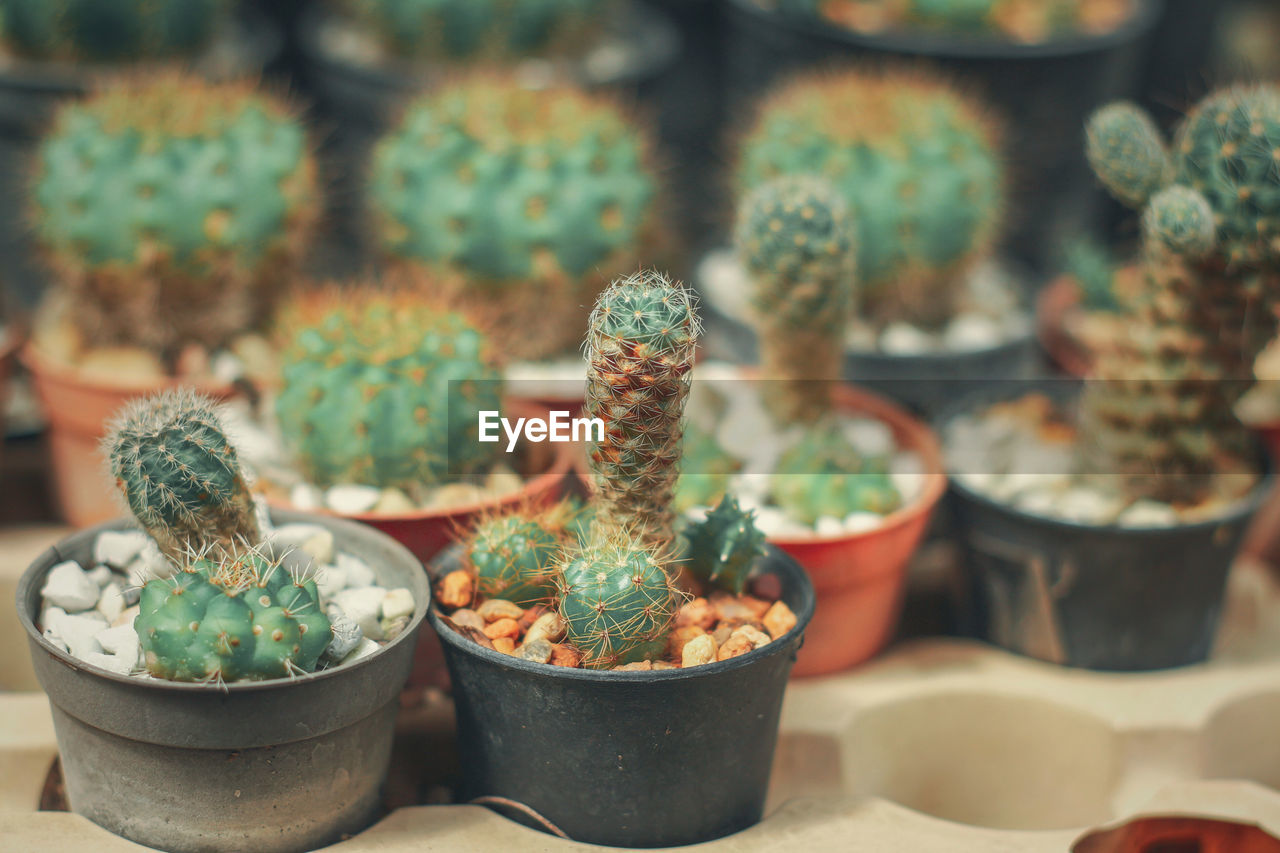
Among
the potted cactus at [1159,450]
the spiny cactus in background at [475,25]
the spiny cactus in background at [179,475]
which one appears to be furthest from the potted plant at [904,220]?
the spiny cactus in background at [179,475]

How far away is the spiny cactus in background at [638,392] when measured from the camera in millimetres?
1587

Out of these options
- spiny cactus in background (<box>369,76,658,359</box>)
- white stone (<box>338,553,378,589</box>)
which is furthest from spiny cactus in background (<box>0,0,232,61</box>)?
white stone (<box>338,553,378,589</box>)

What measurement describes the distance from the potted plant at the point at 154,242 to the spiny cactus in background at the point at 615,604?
1.03 m

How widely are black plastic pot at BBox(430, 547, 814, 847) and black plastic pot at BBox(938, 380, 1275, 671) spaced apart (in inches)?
25.9

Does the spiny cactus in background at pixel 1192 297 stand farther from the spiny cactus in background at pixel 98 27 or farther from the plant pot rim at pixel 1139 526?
Answer: the spiny cactus in background at pixel 98 27

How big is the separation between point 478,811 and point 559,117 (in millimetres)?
1473

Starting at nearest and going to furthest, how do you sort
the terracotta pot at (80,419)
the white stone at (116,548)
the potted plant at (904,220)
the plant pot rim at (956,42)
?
the white stone at (116,548) < the terracotta pot at (80,419) < the potted plant at (904,220) < the plant pot rim at (956,42)

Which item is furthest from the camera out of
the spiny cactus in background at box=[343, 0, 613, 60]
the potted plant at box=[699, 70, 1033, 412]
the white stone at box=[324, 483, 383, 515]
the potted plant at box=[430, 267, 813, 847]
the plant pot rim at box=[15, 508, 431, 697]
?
the spiny cactus in background at box=[343, 0, 613, 60]

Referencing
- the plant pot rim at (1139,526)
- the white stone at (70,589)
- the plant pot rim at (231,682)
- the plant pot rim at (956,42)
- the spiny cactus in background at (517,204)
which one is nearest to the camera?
the plant pot rim at (231,682)

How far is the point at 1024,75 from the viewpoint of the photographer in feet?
10.6

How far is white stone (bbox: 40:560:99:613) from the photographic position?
1.73 meters

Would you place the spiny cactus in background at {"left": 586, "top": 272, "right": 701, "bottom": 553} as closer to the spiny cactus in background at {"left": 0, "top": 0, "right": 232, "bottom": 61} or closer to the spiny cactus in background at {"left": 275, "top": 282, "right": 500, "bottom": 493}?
the spiny cactus in background at {"left": 275, "top": 282, "right": 500, "bottom": 493}

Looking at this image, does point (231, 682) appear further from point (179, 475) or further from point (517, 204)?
point (517, 204)

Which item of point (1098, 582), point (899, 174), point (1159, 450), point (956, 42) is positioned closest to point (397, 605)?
point (1098, 582)
